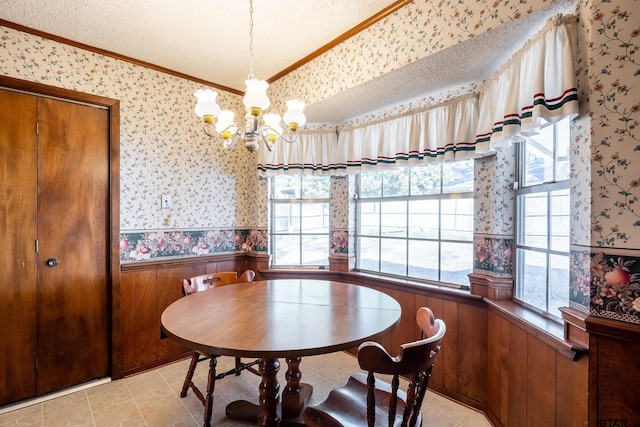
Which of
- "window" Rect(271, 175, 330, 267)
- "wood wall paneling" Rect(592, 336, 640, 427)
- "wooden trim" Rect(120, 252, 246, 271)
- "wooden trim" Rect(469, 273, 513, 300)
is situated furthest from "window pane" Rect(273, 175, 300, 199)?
"wood wall paneling" Rect(592, 336, 640, 427)

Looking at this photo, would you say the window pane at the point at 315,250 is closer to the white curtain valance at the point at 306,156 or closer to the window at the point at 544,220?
the white curtain valance at the point at 306,156

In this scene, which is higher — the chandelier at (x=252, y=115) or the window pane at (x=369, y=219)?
the chandelier at (x=252, y=115)

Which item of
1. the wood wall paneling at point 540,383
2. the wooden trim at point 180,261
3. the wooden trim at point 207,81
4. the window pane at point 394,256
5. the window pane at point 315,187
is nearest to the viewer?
the wood wall paneling at point 540,383

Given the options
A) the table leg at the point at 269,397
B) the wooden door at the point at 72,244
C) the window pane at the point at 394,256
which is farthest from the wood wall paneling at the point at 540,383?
the wooden door at the point at 72,244

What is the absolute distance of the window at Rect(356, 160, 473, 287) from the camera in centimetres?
232

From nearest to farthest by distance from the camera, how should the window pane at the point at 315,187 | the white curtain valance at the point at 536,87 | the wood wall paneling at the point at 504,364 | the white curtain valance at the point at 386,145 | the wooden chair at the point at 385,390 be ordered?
the wooden chair at the point at 385,390
the white curtain valance at the point at 536,87
the wood wall paneling at the point at 504,364
the white curtain valance at the point at 386,145
the window pane at the point at 315,187

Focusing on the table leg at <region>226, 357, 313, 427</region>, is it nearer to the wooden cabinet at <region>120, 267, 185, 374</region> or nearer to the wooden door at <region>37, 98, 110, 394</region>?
the wooden cabinet at <region>120, 267, 185, 374</region>

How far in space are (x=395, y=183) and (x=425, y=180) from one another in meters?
0.30

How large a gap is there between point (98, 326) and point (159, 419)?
998mm

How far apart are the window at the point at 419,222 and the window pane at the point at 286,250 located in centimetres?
68

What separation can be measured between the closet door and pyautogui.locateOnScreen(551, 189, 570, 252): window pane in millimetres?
3426

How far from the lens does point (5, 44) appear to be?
2.07 meters

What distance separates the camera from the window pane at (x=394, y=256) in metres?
2.69

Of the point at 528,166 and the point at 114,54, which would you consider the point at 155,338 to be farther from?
the point at 528,166
